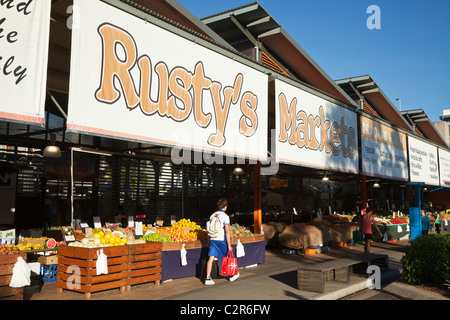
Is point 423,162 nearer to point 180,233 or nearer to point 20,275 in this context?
point 180,233

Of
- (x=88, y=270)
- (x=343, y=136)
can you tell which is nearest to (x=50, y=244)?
(x=88, y=270)

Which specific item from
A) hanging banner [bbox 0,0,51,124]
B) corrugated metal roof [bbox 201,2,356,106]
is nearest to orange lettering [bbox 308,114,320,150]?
corrugated metal roof [bbox 201,2,356,106]

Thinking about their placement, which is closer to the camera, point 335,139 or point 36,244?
point 36,244

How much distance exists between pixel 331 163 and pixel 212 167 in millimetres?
8471

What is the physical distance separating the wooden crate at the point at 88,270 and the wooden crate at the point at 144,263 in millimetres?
120

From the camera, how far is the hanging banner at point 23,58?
6332 mm

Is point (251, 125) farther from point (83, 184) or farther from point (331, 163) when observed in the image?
point (83, 184)

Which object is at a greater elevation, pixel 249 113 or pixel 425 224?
pixel 249 113

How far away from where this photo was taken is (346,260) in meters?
9.40

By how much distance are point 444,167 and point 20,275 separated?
105ft

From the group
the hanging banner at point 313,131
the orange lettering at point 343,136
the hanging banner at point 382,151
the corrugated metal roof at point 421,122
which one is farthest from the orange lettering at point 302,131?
the corrugated metal roof at point 421,122

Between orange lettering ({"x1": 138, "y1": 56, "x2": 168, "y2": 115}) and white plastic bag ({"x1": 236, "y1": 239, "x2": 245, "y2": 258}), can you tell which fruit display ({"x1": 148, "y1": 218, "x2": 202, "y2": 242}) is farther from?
orange lettering ({"x1": 138, "y1": 56, "x2": 168, "y2": 115})

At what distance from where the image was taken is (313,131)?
14.7 metres

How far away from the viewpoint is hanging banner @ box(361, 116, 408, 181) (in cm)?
1863
